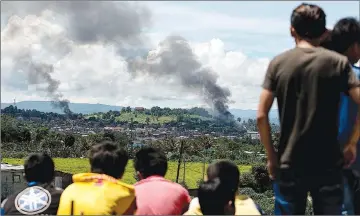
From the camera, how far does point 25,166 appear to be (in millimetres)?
3449

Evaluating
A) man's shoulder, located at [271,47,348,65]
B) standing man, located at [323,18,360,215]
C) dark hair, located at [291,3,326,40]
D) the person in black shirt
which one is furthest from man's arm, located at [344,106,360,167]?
the person in black shirt

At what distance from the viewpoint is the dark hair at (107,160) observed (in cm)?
320

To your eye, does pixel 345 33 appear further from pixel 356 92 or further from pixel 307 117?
pixel 307 117


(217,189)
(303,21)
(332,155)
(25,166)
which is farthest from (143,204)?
(303,21)

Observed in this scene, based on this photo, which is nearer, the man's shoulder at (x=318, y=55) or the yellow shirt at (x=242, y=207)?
the man's shoulder at (x=318, y=55)

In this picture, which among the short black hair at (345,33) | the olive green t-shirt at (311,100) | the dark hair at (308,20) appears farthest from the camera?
the short black hair at (345,33)

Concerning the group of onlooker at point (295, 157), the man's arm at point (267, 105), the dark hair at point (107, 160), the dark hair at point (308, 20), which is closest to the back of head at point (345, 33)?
the group of onlooker at point (295, 157)

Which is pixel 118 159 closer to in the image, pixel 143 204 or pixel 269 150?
pixel 143 204

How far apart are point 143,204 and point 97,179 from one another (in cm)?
33

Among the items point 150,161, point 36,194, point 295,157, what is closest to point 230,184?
point 295,157

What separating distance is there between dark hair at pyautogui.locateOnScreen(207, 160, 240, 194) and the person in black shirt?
89cm

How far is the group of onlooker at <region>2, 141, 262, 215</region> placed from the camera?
3.00 metres

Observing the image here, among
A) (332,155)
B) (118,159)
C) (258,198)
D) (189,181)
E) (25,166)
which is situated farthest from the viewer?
(189,181)

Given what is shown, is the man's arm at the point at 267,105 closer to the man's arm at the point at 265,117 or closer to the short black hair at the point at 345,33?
the man's arm at the point at 265,117
